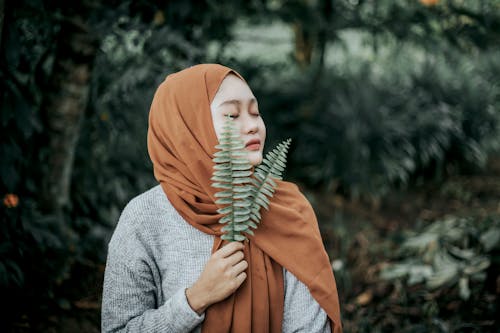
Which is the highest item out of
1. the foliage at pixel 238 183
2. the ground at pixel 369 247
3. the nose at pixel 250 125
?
the nose at pixel 250 125

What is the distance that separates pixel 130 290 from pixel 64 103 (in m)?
1.77

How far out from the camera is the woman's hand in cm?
156

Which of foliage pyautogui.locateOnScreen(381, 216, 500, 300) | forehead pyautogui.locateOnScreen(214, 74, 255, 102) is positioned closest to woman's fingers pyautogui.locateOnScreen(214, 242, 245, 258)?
forehead pyautogui.locateOnScreen(214, 74, 255, 102)

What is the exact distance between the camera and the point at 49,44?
299 cm

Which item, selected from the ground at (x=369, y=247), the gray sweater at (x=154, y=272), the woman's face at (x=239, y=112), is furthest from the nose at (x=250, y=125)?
the ground at (x=369, y=247)

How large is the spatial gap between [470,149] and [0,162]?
583 centimetres

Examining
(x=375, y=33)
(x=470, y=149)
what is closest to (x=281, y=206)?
(x=375, y=33)

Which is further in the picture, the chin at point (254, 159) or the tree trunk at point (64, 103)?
the tree trunk at point (64, 103)

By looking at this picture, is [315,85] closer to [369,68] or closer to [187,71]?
[369,68]

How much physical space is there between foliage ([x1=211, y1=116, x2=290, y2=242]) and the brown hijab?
61mm

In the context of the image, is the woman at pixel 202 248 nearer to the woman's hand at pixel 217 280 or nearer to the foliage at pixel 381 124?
the woman's hand at pixel 217 280

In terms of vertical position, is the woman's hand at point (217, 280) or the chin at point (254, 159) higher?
Result: the chin at point (254, 159)

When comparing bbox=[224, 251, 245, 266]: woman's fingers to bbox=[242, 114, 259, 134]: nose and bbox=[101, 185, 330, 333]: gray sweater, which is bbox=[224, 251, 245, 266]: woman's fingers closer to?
bbox=[101, 185, 330, 333]: gray sweater

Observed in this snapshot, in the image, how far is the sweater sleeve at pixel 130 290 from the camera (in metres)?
1.63
